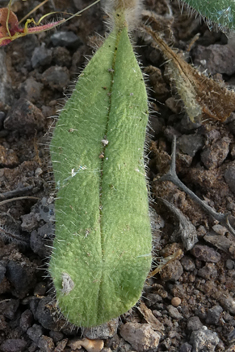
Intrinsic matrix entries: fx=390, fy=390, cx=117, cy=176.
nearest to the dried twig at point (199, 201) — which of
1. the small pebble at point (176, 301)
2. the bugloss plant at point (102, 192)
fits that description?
the bugloss plant at point (102, 192)

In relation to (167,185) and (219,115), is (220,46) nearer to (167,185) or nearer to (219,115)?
(219,115)

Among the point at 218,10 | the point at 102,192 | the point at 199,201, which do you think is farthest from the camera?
the point at 218,10

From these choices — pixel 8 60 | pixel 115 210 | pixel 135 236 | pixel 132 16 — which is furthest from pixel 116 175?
pixel 8 60

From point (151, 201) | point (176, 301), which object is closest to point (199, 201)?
point (151, 201)

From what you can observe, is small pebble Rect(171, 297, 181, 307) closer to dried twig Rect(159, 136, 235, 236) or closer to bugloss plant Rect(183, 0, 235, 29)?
dried twig Rect(159, 136, 235, 236)

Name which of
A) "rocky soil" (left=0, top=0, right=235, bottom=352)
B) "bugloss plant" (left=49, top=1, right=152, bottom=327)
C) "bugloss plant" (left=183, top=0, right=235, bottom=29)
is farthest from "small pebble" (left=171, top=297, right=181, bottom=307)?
"bugloss plant" (left=183, top=0, right=235, bottom=29)

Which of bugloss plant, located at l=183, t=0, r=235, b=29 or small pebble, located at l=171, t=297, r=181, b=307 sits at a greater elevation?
bugloss plant, located at l=183, t=0, r=235, b=29

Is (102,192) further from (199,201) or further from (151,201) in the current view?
(199,201)

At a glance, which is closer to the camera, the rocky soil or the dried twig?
the rocky soil

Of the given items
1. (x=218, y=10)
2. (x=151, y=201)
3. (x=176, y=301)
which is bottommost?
(x=176, y=301)

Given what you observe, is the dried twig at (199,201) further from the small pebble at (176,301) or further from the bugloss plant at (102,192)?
the small pebble at (176,301)
